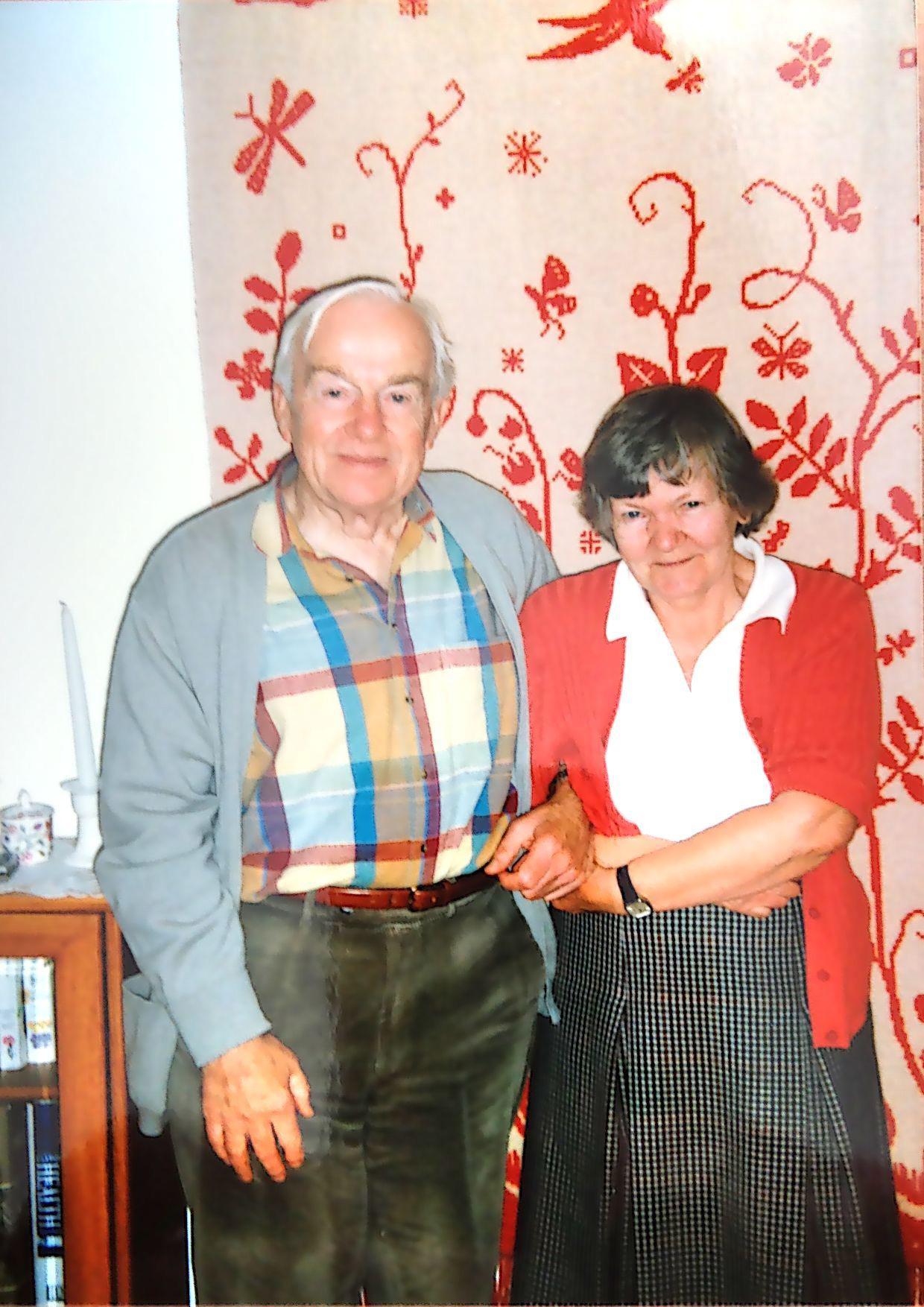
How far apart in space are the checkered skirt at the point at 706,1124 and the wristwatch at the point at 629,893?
2cm

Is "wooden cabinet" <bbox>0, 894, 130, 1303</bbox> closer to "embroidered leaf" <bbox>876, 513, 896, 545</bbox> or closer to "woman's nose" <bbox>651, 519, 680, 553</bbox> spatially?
"woman's nose" <bbox>651, 519, 680, 553</bbox>

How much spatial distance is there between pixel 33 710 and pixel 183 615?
0.79 feet

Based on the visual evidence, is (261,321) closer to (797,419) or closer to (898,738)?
(797,419)

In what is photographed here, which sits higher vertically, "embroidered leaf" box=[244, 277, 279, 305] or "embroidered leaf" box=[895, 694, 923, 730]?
"embroidered leaf" box=[244, 277, 279, 305]

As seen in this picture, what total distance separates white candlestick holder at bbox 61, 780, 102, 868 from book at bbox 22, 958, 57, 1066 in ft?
0.50

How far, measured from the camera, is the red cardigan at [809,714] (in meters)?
1.24

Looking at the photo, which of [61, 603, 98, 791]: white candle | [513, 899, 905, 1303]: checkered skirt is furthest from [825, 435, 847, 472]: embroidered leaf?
[61, 603, 98, 791]: white candle

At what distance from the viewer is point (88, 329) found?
1.26m

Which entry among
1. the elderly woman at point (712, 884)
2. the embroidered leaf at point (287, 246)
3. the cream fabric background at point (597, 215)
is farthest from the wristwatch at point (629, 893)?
the embroidered leaf at point (287, 246)

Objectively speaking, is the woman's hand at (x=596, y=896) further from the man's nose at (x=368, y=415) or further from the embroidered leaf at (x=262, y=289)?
the embroidered leaf at (x=262, y=289)

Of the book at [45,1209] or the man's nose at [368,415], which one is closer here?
the man's nose at [368,415]

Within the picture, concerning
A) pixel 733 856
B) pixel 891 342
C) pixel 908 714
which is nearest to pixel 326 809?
pixel 733 856

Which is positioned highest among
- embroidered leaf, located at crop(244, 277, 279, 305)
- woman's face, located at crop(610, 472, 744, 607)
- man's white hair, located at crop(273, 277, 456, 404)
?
embroidered leaf, located at crop(244, 277, 279, 305)

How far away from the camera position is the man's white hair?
123 cm
